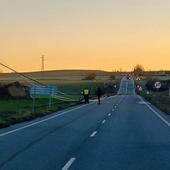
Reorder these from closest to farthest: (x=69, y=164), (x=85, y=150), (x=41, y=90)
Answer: (x=69, y=164) < (x=85, y=150) < (x=41, y=90)

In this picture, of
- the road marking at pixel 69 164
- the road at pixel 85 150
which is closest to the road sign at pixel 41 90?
the road at pixel 85 150

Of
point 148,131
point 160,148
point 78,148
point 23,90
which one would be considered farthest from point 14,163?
point 23,90

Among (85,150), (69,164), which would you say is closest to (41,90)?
(85,150)

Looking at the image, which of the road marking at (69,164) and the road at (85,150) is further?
the road at (85,150)

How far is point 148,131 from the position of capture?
978 inches

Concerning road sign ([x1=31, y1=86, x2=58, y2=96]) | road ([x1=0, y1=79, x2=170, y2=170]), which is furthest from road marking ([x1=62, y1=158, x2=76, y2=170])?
road sign ([x1=31, y1=86, x2=58, y2=96])

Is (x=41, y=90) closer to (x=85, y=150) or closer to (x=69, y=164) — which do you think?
(x=85, y=150)

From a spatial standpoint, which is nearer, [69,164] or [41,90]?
[69,164]

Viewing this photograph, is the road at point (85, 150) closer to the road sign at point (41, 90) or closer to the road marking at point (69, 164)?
the road marking at point (69, 164)

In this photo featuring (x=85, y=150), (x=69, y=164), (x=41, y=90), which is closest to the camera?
(x=69, y=164)

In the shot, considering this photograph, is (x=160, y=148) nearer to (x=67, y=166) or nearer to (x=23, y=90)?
(x=67, y=166)

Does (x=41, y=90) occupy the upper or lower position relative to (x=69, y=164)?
upper

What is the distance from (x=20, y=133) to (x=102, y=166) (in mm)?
10068

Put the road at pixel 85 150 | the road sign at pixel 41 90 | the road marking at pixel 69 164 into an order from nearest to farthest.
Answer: the road marking at pixel 69 164
the road at pixel 85 150
the road sign at pixel 41 90
